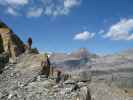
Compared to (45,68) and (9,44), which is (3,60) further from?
(45,68)

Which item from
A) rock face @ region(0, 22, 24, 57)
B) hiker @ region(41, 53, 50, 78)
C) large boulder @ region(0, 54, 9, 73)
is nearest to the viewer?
large boulder @ region(0, 54, 9, 73)

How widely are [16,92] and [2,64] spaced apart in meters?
4.54

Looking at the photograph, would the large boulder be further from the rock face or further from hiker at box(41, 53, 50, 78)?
hiker at box(41, 53, 50, 78)

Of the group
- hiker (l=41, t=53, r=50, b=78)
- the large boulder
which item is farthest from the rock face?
hiker (l=41, t=53, r=50, b=78)

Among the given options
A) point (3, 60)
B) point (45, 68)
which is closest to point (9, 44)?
point (3, 60)

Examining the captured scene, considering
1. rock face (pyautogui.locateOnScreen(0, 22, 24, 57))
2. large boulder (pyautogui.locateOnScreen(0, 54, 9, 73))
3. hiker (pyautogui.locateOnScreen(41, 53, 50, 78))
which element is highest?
rock face (pyautogui.locateOnScreen(0, 22, 24, 57))

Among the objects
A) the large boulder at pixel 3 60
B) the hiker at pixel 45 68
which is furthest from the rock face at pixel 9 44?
the hiker at pixel 45 68

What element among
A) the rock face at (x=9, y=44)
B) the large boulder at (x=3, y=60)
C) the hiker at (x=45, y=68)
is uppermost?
the rock face at (x=9, y=44)

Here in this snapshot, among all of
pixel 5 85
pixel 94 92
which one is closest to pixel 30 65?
pixel 5 85

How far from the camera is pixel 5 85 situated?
26.4 metres

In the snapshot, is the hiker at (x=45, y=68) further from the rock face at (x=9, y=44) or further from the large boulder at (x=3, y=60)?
the large boulder at (x=3, y=60)

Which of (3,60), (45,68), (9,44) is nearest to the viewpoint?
(3,60)

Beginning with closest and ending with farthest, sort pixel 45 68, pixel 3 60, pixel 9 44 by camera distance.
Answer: pixel 3 60 → pixel 45 68 → pixel 9 44

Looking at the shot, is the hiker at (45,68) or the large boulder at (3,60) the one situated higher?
the large boulder at (3,60)
